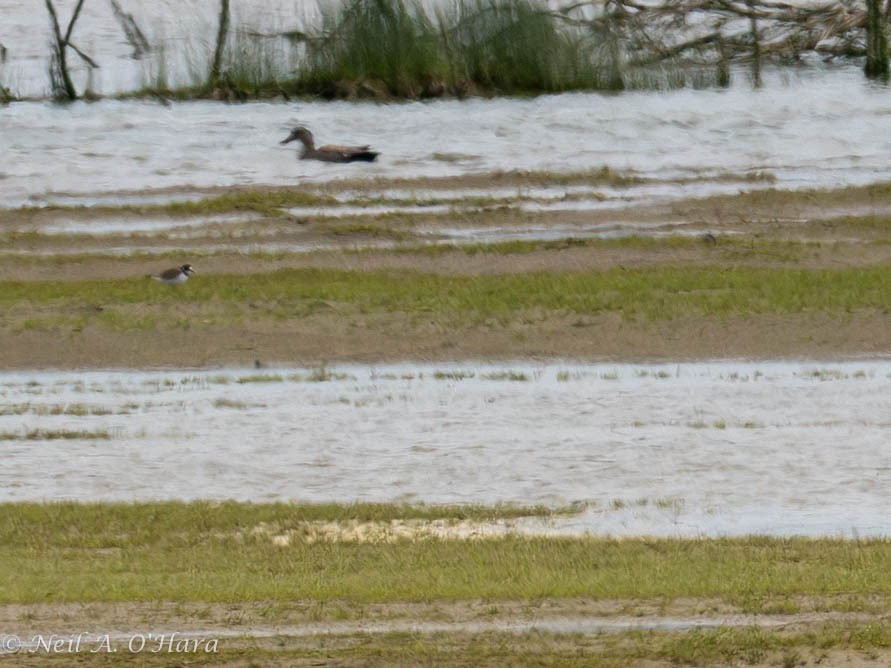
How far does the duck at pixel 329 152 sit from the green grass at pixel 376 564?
9.72 m

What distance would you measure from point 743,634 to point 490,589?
3.99 feet

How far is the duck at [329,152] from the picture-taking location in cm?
1872

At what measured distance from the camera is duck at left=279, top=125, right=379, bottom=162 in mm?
18719

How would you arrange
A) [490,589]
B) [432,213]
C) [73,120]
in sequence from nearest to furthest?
[490,589] < [432,213] < [73,120]

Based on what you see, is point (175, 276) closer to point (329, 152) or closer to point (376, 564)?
point (329, 152)

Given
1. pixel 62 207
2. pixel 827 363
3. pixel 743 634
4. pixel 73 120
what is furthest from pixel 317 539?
pixel 73 120

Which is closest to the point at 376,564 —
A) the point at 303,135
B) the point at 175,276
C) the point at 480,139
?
the point at 175,276

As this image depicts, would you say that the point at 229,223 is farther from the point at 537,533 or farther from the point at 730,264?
the point at 537,533

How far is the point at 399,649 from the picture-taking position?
23.3ft

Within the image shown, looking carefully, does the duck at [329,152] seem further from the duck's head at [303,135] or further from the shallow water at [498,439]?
the shallow water at [498,439]

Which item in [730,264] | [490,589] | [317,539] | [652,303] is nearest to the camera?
[490,589]

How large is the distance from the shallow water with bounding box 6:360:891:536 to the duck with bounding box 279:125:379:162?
5.63 meters

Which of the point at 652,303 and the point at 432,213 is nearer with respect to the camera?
the point at 652,303

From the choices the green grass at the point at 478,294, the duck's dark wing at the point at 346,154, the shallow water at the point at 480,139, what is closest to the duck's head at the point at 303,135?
the duck's dark wing at the point at 346,154
